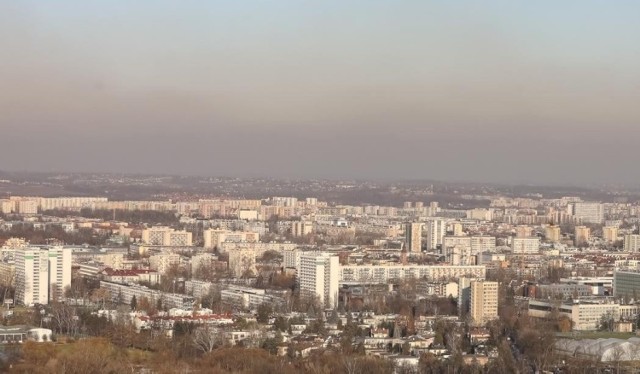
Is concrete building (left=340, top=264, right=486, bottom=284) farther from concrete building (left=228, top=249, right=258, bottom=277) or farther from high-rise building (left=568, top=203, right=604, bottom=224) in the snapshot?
high-rise building (left=568, top=203, right=604, bottom=224)

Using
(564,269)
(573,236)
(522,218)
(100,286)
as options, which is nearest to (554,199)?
(522,218)

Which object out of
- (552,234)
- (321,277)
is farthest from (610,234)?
(321,277)

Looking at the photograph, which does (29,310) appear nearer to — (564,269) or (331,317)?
(331,317)

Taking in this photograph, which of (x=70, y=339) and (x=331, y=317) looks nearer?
(x=70, y=339)

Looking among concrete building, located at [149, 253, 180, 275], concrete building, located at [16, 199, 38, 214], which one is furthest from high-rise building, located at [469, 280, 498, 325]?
concrete building, located at [16, 199, 38, 214]

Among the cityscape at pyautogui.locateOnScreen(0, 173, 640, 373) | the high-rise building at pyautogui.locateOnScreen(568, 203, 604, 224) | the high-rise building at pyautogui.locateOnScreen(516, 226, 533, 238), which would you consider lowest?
the cityscape at pyautogui.locateOnScreen(0, 173, 640, 373)
